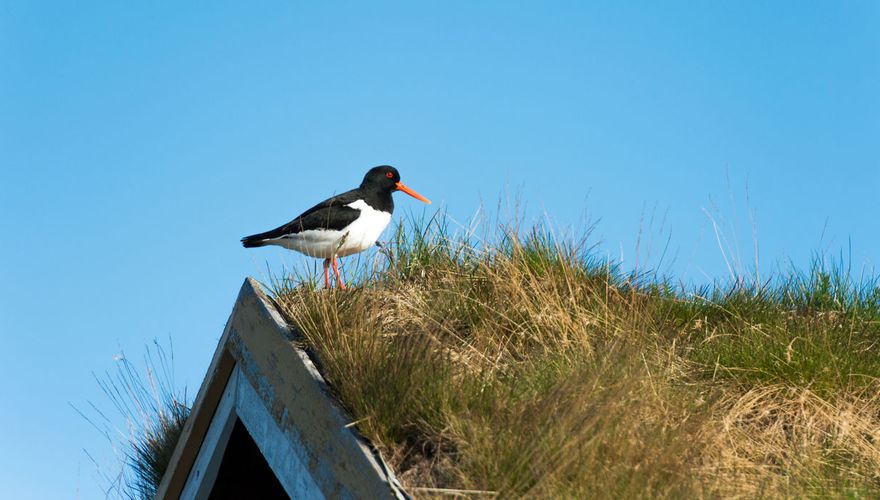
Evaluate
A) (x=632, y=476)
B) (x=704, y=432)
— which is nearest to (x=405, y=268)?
(x=704, y=432)

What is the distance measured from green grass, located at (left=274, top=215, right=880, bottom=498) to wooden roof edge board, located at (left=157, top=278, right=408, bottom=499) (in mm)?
122

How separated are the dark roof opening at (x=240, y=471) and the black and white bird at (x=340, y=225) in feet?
4.98

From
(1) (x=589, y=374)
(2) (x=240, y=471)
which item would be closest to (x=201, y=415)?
(2) (x=240, y=471)

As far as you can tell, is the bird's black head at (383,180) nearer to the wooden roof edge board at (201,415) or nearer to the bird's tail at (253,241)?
the bird's tail at (253,241)

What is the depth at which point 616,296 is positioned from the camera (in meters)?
7.47

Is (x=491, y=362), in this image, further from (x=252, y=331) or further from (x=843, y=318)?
(x=843, y=318)

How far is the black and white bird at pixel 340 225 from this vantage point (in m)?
7.64

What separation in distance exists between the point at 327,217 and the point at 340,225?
5.0 inches

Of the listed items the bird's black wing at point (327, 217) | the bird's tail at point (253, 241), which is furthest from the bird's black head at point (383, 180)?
the bird's tail at point (253, 241)

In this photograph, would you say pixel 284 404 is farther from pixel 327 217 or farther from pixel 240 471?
pixel 327 217

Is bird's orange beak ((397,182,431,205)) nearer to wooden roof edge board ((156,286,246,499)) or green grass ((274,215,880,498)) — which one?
green grass ((274,215,880,498))

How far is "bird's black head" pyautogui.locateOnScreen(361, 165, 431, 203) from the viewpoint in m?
8.21

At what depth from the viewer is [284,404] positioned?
19.8 feet

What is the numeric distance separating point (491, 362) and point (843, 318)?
321cm
